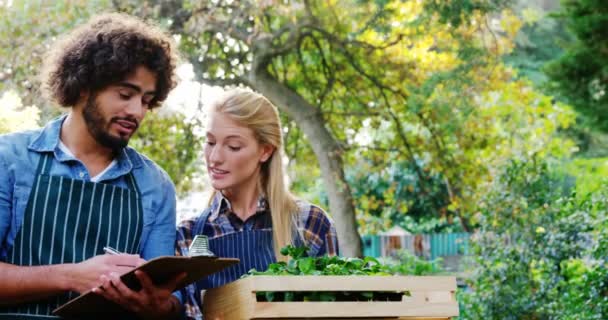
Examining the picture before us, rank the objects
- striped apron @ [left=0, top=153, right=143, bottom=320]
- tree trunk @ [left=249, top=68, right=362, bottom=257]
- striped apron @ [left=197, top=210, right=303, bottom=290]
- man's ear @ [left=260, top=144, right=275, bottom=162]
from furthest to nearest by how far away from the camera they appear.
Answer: tree trunk @ [left=249, top=68, right=362, bottom=257], man's ear @ [left=260, top=144, right=275, bottom=162], striped apron @ [left=197, top=210, right=303, bottom=290], striped apron @ [left=0, top=153, right=143, bottom=320]

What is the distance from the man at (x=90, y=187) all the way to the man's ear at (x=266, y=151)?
0.52 meters

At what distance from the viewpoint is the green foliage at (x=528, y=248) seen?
24.2ft

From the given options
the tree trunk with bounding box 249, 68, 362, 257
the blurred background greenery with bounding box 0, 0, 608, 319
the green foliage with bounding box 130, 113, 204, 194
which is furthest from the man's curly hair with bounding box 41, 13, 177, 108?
the green foliage with bounding box 130, 113, 204, 194

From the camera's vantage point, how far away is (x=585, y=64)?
30.8 feet

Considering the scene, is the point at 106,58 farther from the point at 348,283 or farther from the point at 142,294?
the point at 348,283

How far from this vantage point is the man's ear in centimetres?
358

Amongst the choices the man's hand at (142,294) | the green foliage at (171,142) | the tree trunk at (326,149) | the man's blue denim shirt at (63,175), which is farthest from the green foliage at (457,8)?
the man's hand at (142,294)

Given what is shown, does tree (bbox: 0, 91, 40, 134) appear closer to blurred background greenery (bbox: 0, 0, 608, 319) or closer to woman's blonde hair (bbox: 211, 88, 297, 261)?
woman's blonde hair (bbox: 211, 88, 297, 261)

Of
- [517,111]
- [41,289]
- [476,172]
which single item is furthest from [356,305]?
[517,111]

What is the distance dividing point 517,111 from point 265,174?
474 inches

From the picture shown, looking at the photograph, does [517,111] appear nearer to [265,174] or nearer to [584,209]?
[584,209]

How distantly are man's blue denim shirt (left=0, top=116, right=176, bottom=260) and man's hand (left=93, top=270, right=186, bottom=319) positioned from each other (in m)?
0.33

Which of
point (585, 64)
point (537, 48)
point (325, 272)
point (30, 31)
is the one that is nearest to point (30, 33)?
point (30, 31)

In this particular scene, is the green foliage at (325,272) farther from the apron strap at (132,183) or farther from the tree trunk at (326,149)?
the tree trunk at (326,149)
